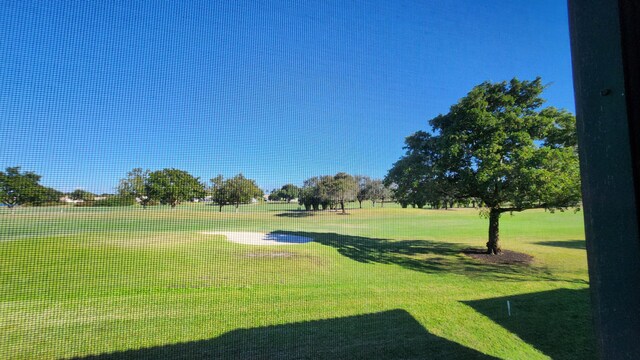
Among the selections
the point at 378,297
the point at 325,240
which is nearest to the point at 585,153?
the point at 378,297

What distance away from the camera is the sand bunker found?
177 inches

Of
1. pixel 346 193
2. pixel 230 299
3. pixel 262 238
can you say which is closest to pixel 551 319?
pixel 230 299

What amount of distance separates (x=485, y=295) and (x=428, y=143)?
2.79 meters

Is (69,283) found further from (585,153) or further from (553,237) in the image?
(553,237)

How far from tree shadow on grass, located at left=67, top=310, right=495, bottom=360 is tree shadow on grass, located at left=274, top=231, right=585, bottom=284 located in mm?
2369

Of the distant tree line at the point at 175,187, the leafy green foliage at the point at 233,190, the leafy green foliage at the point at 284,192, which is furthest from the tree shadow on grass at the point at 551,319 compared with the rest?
the distant tree line at the point at 175,187

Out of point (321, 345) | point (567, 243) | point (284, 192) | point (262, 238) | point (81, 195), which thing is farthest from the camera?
point (567, 243)

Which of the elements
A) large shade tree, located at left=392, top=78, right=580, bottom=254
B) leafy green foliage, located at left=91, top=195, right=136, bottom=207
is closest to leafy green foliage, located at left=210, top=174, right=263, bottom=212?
leafy green foliage, located at left=91, top=195, right=136, bottom=207

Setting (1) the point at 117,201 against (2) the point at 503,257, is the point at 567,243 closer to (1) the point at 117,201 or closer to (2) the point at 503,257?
(2) the point at 503,257

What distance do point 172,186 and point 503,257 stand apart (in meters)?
5.40

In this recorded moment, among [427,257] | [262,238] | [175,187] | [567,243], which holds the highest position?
[175,187]

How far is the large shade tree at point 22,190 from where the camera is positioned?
1.50m

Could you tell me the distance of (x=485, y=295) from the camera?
2818mm

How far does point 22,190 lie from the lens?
64.3 inches
